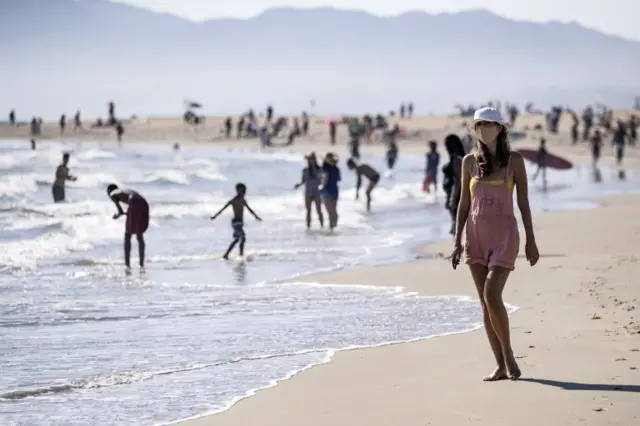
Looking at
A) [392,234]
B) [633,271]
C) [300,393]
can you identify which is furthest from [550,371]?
[392,234]

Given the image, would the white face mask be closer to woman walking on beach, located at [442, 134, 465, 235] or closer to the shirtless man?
woman walking on beach, located at [442, 134, 465, 235]

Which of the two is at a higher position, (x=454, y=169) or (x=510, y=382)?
Result: (x=454, y=169)

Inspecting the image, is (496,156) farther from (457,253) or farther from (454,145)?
(454,145)

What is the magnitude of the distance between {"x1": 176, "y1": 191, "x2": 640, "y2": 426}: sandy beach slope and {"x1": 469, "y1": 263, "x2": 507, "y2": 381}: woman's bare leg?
0.31 ft

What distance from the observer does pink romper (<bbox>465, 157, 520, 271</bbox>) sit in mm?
7426

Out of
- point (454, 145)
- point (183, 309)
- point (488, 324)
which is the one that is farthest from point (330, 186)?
point (488, 324)

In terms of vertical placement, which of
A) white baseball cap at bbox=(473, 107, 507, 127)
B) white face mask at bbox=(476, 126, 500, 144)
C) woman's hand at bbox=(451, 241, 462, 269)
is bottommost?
woman's hand at bbox=(451, 241, 462, 269)

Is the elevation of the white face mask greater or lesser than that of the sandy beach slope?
greater

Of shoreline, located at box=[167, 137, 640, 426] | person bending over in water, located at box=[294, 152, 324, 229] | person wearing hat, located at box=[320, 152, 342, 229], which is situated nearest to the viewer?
shoreline, located at box=[167, 137, 640, 426]

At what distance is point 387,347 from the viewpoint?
30.5ft

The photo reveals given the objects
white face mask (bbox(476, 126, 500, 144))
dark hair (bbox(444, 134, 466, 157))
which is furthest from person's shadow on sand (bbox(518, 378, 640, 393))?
dark hair (bbox(444, 134, 466, 157))

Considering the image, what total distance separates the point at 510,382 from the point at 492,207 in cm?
107

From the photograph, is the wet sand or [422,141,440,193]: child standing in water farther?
[422,141,440,193]: child standing in water

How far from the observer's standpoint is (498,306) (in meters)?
7.47
